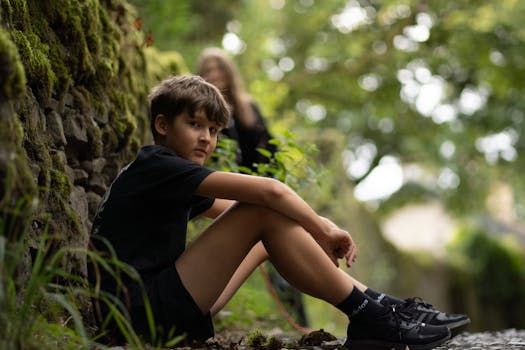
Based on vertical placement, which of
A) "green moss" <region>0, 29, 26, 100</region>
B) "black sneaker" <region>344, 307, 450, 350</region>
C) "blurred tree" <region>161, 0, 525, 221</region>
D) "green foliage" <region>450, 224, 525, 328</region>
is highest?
"blurred tree" <region>161, 0, 525, 221</region>

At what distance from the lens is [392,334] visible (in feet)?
9.23

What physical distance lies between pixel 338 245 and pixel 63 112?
1462 millimetres

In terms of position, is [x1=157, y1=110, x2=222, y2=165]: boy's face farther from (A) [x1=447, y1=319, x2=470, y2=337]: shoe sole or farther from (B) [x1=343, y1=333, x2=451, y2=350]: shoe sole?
(A) [x1=447, y1=319, x2=470, y2=337]: shoe sole

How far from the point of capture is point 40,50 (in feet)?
9.99

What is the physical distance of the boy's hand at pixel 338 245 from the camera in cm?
284

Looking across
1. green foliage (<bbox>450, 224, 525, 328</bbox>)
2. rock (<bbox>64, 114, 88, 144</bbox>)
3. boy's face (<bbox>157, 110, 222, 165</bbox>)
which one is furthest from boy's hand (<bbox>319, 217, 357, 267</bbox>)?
green foliage (<bbox>450, 224, 525, 328</bbox>)

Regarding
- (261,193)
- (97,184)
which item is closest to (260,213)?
(261,193)

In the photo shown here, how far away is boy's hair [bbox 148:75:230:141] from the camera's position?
299 cm

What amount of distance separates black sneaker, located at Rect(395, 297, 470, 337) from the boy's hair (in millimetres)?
1129

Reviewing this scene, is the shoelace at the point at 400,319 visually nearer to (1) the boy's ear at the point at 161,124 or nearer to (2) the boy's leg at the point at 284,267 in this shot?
(2) the boy's leg at the point at 284,267

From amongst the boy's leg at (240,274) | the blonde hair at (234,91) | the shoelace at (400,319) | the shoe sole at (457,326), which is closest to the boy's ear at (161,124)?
the boy's leg at (240,274)

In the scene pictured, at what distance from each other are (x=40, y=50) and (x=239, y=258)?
1.26 meters

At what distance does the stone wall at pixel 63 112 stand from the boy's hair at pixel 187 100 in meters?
0.48

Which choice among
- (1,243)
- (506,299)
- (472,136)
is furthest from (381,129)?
(1,243)
